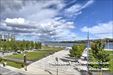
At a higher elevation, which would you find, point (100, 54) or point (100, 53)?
point (100, 53)

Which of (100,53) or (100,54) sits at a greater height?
(100,53)

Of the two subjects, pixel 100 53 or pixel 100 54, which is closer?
pixel 100 54

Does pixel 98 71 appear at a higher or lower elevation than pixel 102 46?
lower

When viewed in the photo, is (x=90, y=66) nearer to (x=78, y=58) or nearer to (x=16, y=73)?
(x=16, y=73)

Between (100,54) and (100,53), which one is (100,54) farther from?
(100,53)

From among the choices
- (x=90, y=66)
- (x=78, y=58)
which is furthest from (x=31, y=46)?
(x=90, y=66)

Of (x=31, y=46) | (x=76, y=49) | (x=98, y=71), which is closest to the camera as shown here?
(x=98, y=71)

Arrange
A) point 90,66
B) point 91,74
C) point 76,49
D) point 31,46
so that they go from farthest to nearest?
point 31,46
point 76,49
point 90,66
point 91,74

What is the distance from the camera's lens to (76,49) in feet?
255

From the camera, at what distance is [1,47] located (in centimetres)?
13262

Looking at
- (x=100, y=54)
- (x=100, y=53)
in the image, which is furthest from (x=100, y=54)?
(x=100, y=53)

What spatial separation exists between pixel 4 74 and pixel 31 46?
119 m

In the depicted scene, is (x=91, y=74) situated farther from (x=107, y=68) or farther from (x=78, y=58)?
(x=78, y=58)

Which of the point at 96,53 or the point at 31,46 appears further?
the point at 31,46
